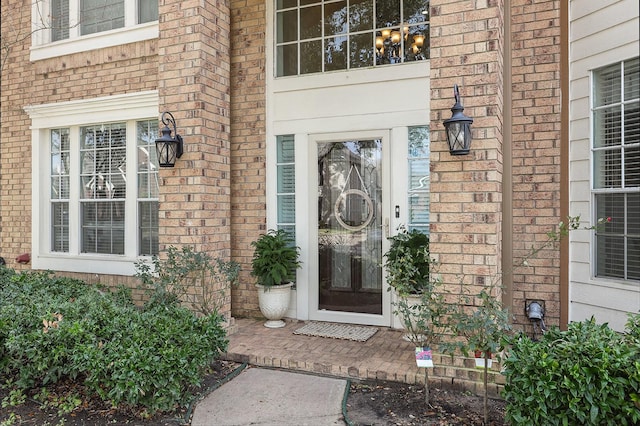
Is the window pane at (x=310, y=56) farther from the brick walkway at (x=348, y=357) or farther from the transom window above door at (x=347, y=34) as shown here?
the brick walkway at (x=348, y=357)

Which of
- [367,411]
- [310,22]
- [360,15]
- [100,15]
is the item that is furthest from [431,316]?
[100,15]

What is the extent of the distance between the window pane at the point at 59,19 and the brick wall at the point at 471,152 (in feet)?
16.8

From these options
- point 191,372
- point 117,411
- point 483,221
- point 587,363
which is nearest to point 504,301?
point 483,221

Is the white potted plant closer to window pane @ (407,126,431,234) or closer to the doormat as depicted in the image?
the doormat

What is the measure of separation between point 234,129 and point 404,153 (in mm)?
2009

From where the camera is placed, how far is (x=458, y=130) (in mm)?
3158

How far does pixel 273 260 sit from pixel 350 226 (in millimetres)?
927

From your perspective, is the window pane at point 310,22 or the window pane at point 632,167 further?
the window pane at point 310,22

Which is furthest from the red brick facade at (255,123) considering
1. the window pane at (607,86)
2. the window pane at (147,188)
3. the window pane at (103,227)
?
the window pane at (147,188)

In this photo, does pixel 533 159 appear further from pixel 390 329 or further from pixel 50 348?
pixel 50 348

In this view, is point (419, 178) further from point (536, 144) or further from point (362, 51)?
point (362, 51)

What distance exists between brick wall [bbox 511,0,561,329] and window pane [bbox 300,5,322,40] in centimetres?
203

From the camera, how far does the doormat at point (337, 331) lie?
446cm

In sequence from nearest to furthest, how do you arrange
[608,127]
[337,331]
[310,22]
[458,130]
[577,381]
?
[577,381] < [458,130] < [608,127] < [337,331] < [310,22]
